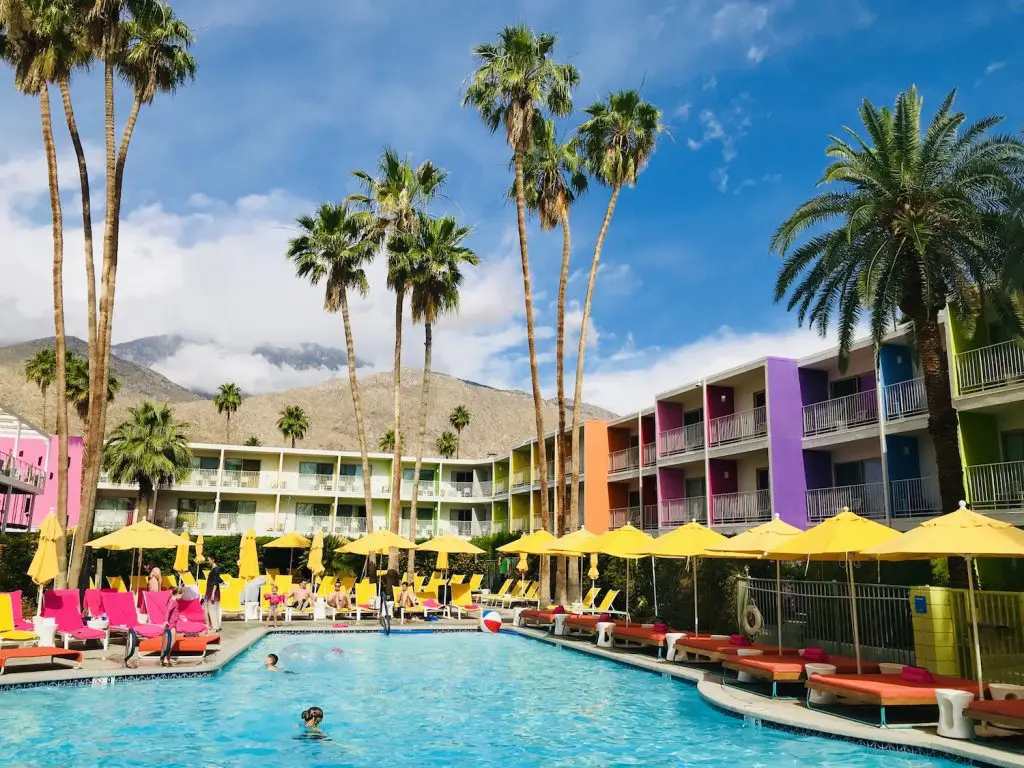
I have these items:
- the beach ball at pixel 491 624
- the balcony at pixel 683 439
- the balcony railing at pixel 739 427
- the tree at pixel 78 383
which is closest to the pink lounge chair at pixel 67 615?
the beach ball at pixel 491 624

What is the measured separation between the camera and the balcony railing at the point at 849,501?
2300 cm

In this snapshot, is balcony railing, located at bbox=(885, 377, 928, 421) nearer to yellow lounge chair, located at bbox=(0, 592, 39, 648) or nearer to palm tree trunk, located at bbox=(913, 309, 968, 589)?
palm tree trunk, located at bbox=(913, 309, 968, 589)

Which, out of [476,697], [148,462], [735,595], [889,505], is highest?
[148,462]

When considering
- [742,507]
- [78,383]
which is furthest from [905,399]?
[78,383]

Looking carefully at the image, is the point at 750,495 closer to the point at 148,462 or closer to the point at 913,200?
the point at 913,200

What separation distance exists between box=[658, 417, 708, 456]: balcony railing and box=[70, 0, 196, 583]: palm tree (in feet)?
64.6

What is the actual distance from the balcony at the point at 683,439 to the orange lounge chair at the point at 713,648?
14.6m

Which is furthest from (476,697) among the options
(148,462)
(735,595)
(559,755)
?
(148,462)

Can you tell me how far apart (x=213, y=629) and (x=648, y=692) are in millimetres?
10670

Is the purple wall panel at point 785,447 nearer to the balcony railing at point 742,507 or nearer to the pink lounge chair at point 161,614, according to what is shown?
the balcony railing at point 742,507

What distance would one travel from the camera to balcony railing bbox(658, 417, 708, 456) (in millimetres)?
30673

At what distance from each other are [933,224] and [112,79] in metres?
21.0

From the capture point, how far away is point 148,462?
129 feet

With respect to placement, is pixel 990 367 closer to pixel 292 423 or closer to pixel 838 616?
pixel 838 616
